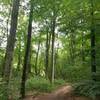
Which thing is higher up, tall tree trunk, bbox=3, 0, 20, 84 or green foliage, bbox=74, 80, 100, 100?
tall tree trunk, bbox=3, 0, 20, 84

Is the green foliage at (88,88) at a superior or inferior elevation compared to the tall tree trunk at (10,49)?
inferior

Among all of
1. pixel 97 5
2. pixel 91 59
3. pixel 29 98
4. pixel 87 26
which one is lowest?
pixel 29 98

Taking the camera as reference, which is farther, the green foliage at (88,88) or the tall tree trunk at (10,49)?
the green foliage at (88,88)

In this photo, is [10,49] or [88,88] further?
[88,88]

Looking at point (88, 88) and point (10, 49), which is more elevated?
point (10, 49)

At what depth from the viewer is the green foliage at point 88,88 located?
1213cm

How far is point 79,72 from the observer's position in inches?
559

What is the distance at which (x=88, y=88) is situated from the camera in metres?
12.8

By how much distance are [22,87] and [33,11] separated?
493 centimetres

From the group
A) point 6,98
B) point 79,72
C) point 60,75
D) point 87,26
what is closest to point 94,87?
point 79,72

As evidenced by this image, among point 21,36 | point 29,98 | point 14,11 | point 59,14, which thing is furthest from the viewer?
point 21,36

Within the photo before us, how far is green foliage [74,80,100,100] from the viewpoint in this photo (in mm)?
12133

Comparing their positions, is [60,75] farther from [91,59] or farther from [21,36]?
[91,59]

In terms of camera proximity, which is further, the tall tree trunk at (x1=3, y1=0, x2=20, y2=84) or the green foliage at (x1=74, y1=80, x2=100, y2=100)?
the green foliage at (x1=74, y1=80, x2=100, y2=100)
